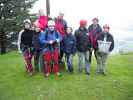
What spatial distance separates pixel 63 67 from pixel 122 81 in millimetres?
2537

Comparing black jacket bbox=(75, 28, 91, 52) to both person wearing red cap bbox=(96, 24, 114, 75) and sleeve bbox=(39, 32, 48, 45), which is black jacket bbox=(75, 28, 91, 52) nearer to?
person wearing red cap bbox=(96, 24, 114, 75)

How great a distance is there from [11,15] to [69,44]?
47.0 ft

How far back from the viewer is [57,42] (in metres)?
15.9

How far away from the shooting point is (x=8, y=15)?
2977 centimetres

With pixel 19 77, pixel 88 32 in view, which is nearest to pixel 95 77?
pixel 88 32

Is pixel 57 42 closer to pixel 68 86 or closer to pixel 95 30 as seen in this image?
pixel 95 30

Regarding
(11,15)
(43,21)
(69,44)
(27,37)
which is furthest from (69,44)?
(11,15)

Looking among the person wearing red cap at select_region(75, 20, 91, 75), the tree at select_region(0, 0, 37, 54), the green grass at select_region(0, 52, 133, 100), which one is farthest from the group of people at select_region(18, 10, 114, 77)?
the tree at select_region(0, 0, 37, 54)

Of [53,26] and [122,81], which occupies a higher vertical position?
[53,26]

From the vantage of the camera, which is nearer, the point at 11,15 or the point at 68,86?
the point at 68,86

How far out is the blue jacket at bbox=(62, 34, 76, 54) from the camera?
1611 cm

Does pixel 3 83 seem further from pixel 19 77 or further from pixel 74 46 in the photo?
pixel 74 46

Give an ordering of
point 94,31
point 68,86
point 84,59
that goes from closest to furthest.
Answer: point 68,86 < point 94,31 < point 84,59

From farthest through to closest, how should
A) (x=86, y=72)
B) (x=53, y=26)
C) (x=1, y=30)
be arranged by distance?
1. (x=1, y=30)
2. (x=86, y=72)
3. (x=53, y=26)
